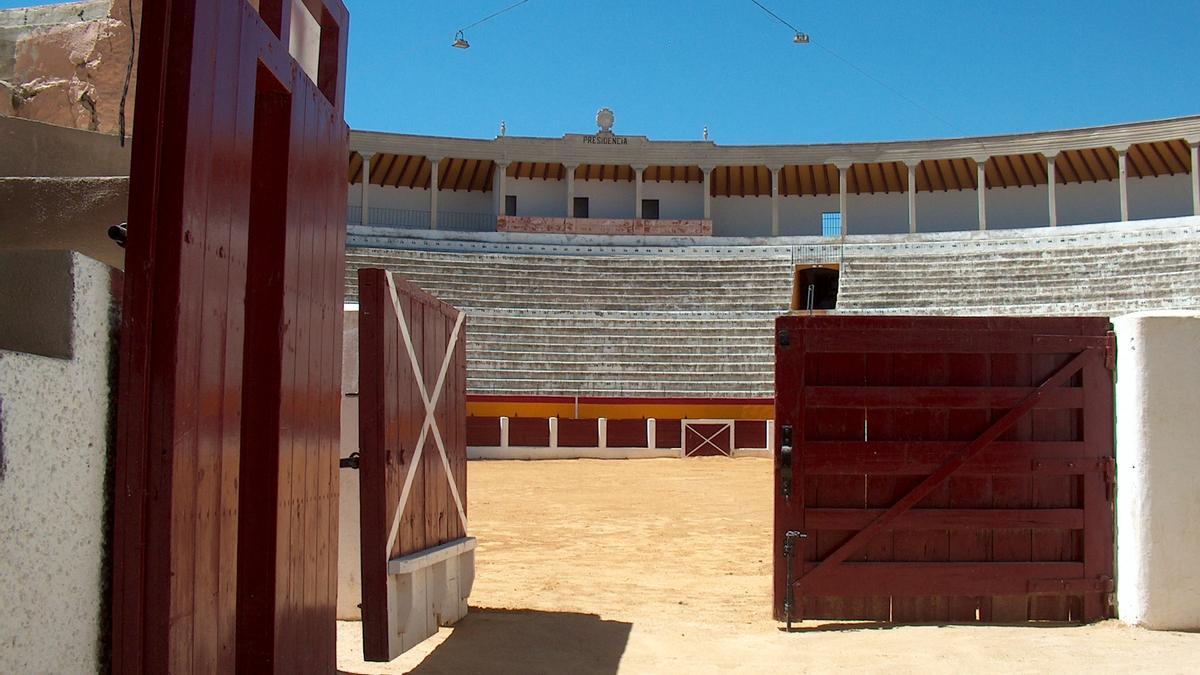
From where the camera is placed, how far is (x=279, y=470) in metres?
4.23

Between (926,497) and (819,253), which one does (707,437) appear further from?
(926,497)

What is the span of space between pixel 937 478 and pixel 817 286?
2859cm

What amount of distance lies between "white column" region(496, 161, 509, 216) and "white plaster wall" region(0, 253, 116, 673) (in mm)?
36423

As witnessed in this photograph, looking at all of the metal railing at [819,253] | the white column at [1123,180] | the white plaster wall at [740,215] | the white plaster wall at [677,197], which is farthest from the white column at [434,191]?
→ the white column at [1123,180]

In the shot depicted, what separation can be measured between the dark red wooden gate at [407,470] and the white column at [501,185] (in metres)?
31.9

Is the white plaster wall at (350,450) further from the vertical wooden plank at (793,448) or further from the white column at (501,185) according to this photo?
the white column at (501,185)


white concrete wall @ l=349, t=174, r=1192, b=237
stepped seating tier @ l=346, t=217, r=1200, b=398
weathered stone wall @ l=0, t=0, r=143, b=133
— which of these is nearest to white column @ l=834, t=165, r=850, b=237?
white concrete wall @ l=349, t=174, r=1192, b=237

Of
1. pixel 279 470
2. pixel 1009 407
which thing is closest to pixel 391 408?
pixel 279 470

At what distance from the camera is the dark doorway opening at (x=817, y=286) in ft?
113

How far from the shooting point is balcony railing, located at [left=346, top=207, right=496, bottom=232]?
40.5 metres

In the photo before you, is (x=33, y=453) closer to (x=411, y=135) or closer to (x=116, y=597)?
(x=116, y=597)

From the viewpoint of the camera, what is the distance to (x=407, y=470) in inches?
240

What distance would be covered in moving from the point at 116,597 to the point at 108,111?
2784 mm

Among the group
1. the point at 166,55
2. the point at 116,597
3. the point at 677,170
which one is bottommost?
the point at 116,597
